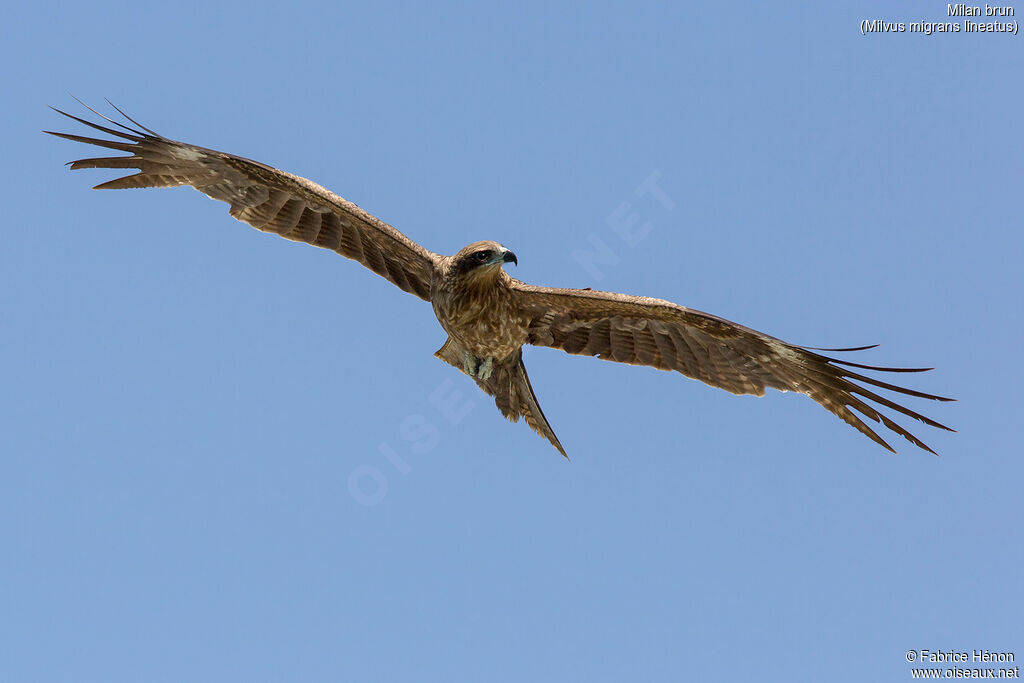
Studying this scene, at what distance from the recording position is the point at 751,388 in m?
8.62

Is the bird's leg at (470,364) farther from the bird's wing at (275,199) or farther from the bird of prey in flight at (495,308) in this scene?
the bird's wing at (275,199)

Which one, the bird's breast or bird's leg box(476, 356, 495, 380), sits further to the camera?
bird's leg box(476, 356, 495, 380)

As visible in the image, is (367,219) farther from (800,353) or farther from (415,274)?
(800,353)

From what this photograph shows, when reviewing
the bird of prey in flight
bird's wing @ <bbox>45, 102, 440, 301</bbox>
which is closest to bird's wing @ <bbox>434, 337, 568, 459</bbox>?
the bird of prey in flight

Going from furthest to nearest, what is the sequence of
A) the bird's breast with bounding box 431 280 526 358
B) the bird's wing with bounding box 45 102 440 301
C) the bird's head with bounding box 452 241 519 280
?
1. the bird's wing with bounding box 45 102 440 301
2. the bird's breast with bounding box 431 280 526 358
3. the bird's head with bounding box 452 241 519 280

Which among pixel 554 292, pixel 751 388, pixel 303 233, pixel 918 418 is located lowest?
pixel 918 418

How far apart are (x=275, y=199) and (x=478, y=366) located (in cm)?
260

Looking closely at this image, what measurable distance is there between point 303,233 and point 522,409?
2.80m

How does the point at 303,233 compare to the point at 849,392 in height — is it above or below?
above

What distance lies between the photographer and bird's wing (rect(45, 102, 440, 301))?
8945 millimetres

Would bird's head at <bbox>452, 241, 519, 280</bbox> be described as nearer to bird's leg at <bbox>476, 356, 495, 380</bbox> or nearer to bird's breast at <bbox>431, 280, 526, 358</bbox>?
bird's breast at <bbox>431, 280, 526, 358</bbox>

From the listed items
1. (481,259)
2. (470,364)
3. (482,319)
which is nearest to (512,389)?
(470,364)

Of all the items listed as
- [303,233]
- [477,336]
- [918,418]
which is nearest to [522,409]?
[477,336]

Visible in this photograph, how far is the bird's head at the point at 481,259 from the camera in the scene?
810 centimetres
